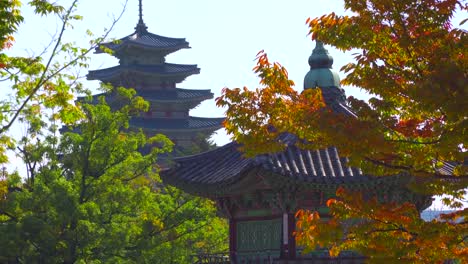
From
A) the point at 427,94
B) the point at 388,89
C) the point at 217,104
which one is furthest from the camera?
the point at 217,104

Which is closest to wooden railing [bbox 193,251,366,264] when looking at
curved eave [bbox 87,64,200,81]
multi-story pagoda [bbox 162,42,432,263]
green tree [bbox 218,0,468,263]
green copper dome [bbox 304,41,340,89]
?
multi-story pagoda [bbox 162,42,432,263]

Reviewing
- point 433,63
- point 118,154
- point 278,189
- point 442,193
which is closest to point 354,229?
point 442,193

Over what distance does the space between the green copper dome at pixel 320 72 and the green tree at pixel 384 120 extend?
8315mm

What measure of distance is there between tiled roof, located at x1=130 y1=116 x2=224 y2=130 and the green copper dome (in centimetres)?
4587

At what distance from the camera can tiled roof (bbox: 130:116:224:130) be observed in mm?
68188

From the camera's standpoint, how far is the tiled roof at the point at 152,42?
236ft

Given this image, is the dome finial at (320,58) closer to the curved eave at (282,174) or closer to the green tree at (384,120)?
the curved eave at (282,174)

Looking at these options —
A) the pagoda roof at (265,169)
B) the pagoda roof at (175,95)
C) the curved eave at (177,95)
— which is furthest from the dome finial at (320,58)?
the pagoda roof at (175,95)

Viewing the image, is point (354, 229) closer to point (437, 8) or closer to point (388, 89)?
point (388, 89)

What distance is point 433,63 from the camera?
11.8 metres

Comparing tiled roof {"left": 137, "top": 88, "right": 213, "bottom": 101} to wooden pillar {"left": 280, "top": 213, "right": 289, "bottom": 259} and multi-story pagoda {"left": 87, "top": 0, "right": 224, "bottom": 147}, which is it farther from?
wooden pillar {"left": 280, "top": 213, "right": 289, "bottom": 259}

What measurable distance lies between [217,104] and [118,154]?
602 inches

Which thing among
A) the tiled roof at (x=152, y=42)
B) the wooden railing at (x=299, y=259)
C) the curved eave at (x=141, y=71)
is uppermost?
the tiled roof at (x=152, y=42)

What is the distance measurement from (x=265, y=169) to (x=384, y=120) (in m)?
6.88
